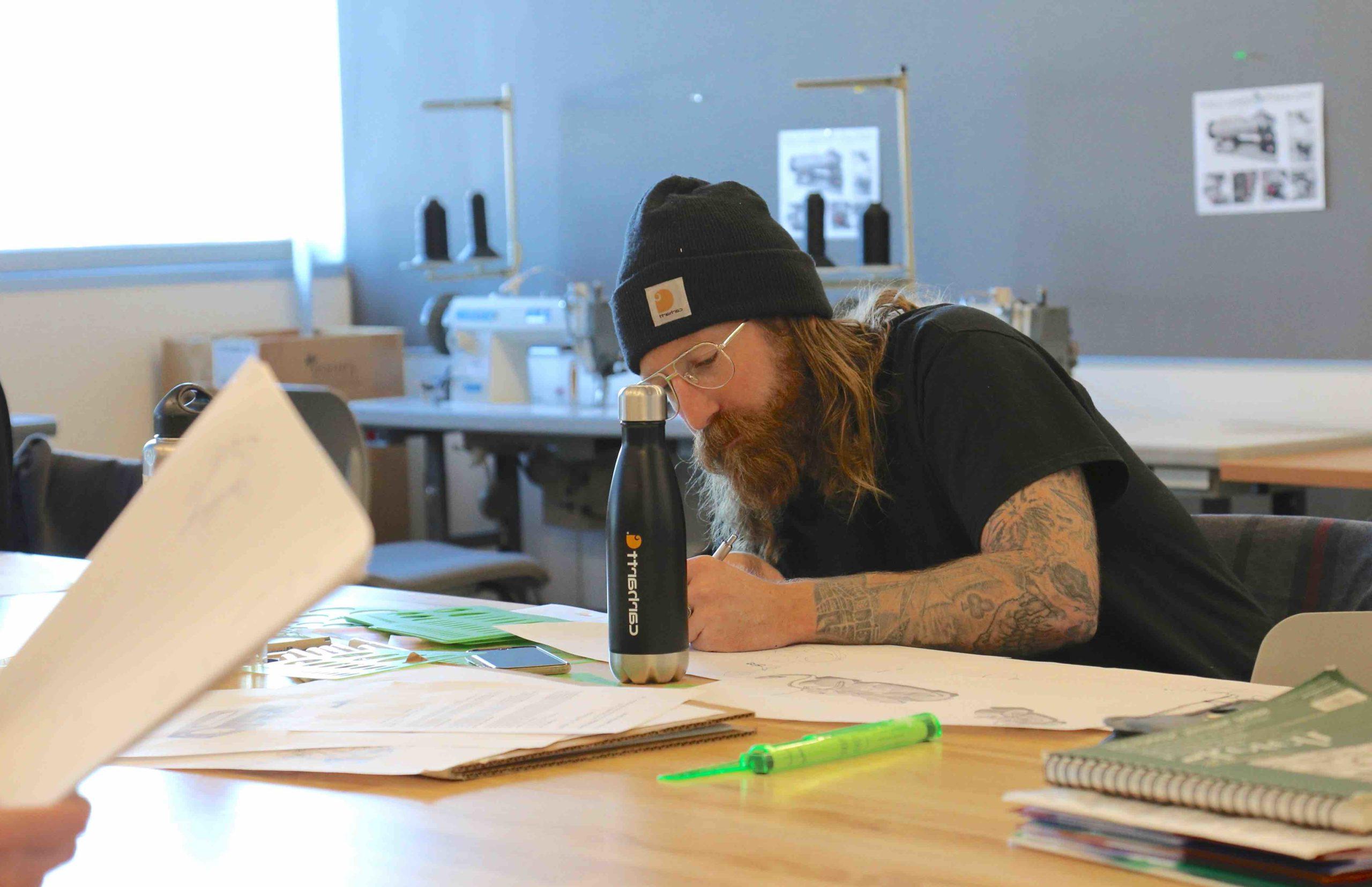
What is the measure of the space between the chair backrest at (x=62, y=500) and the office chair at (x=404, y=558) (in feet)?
2.11

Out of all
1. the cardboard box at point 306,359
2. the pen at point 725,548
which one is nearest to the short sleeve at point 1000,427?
the pen at point 725,548

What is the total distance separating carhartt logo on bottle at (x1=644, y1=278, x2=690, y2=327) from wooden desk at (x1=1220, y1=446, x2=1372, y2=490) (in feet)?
5.97

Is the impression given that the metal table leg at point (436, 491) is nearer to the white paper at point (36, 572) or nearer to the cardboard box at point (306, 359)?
the cardboard box at point (306, 359)

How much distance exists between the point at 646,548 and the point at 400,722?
25cm

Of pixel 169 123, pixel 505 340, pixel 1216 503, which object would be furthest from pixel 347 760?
pixel 169 123

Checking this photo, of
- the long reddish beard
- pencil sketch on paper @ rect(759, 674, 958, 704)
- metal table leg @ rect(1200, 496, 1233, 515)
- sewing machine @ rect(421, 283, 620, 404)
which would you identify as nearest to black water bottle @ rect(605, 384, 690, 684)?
pencil sketch on paper @ rect(759, 674, 958, 704)

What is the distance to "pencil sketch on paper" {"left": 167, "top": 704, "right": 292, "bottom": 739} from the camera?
1154 mm

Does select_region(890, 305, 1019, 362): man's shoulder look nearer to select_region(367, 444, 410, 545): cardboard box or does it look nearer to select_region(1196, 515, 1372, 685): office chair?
select_region(1196, 515, 1372, 685): office chair

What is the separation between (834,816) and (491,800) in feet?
0.75

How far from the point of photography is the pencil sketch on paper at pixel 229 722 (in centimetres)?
115

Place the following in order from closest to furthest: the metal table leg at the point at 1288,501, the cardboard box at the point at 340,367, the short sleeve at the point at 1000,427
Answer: the short sleeve at the point at 1000,427
the metal table leg at the point at 1288,501
the cardboard box at the point at 340,367

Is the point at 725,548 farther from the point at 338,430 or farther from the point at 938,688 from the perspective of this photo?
the point at 338,430

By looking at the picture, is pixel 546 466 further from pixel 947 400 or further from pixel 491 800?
pixel 491 800

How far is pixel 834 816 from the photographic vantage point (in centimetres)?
94
